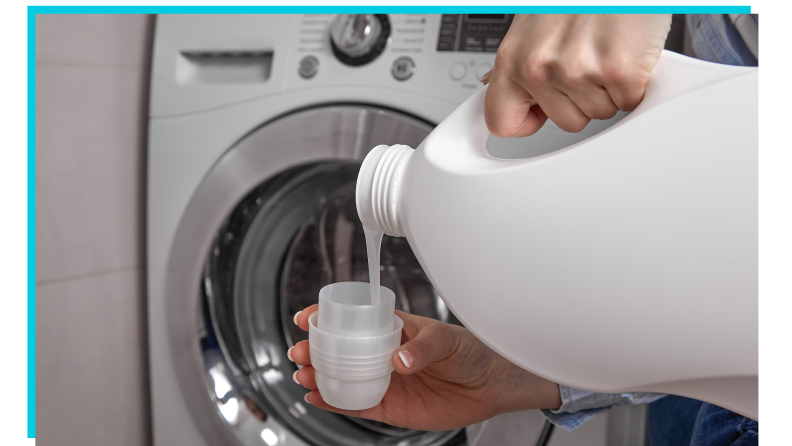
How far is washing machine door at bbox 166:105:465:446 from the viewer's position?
61cm

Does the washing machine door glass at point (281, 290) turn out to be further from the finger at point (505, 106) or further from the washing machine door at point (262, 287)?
the finger at point (505, 106)

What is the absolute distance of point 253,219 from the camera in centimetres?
62

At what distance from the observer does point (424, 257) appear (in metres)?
0.29

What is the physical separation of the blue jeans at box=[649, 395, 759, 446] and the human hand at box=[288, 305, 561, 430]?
0.12 meters

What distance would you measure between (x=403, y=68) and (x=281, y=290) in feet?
1.01

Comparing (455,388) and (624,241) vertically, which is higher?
(624,241)

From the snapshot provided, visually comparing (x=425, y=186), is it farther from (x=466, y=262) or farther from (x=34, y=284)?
(x=34, y=284)

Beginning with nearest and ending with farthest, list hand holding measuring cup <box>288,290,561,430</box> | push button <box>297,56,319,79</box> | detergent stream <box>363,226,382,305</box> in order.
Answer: detergent stream <box>363,226,382,305</box>, hand holding measuring cup <box>288,290,561,430</box>, push button <box>297,56,319,79</box>

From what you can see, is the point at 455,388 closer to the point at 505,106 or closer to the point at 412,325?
the point at 412,325

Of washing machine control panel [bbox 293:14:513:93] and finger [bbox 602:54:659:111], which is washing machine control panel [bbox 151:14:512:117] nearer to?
washing machine control panel [bbox 293:14:513:93]

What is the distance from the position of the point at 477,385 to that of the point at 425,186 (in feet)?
0.88

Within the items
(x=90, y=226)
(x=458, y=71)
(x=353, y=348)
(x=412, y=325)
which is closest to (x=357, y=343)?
(x=353, y=348)

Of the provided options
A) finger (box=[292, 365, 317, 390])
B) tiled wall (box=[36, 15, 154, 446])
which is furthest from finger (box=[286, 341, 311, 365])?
tiled wall (box=[36, 15, 154, 446])

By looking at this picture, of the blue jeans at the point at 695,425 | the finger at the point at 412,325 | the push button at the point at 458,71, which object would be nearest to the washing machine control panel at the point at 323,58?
the push button at the point at 458,71
